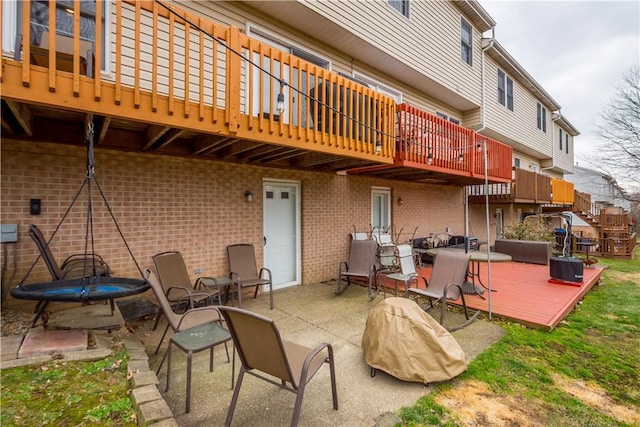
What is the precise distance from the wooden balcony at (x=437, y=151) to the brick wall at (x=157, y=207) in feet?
6.14

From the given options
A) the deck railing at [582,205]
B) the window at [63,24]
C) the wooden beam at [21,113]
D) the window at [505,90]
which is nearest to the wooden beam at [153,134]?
the window at [63,24]

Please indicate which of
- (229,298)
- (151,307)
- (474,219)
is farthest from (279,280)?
(474,219)

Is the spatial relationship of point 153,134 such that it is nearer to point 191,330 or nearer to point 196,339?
point 191,330

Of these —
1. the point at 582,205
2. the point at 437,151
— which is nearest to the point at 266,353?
the point at 437,151

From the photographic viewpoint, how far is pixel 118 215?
179 inches

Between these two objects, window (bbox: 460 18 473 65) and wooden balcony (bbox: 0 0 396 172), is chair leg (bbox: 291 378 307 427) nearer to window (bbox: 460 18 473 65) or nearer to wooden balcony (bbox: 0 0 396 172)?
wooden balcony (bbox: 0 0 396 172)

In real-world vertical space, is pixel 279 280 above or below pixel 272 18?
below

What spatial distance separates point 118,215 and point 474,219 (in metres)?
13.1

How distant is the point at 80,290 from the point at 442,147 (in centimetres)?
757

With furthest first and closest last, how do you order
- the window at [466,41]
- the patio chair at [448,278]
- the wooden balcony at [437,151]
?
the window at [466,41] < the wooden balcony at [437,151] < the patio chair at [448,278]

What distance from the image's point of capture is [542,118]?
1662 cm

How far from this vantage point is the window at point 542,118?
16.3m

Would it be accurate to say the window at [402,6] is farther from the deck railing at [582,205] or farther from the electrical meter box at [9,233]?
the deck railing at [582,205]

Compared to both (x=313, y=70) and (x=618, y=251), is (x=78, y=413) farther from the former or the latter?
(x=618, y=251)
